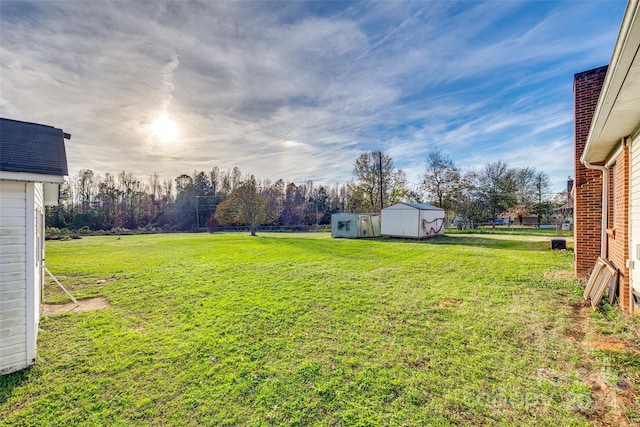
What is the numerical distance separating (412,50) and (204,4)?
6.60 m

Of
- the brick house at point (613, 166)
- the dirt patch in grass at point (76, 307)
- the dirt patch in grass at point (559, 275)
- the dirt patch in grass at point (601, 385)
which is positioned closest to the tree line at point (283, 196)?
the dirt patch in grass at point (76, 307)

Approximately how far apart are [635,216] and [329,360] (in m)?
4.82

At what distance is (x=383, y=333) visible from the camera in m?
3.89

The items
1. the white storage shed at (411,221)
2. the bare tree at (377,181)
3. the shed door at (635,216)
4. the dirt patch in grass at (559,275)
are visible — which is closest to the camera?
the shed door at (635,216)

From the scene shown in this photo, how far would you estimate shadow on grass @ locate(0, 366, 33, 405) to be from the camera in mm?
2707

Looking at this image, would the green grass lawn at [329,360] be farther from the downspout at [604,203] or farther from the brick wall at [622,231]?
the downspout at [604,203]

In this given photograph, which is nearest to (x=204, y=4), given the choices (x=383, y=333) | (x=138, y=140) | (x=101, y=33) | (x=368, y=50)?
(x=101, y=33)

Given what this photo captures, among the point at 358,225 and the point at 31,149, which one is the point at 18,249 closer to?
the point at 31,149

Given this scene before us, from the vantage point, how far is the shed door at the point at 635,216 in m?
3.70

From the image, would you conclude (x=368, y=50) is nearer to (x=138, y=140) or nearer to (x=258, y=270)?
(x=258, y=270)

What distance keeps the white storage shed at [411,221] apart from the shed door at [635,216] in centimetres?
1447

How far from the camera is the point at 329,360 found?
320cm

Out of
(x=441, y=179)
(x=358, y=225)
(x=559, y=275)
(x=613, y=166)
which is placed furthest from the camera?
(x=441, y=179)

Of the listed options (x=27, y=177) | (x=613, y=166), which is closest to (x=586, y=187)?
(x=613, y=166)
